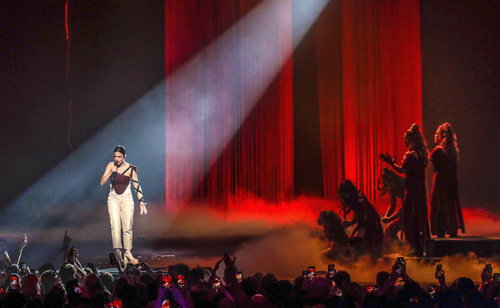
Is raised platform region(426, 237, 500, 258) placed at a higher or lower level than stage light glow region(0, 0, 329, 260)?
lower

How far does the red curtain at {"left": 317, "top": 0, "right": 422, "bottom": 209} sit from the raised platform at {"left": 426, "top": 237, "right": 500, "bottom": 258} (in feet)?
5.66

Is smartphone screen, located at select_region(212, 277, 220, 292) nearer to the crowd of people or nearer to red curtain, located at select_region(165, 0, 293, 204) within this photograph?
the crowd of people

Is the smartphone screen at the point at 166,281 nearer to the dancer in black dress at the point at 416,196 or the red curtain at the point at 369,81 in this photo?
the dancer in black dress at the point at 416,196

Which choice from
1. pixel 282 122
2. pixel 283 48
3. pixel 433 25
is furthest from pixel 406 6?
pixel 282 122

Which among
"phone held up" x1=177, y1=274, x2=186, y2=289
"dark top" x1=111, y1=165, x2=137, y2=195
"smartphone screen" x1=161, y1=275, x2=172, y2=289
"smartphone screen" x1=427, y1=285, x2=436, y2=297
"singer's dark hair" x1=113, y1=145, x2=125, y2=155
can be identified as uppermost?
"singer's dark hair" x1=113, y1=145, x2=125, y2=155

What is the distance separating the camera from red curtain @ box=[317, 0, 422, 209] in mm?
9812

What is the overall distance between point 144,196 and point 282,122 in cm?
267

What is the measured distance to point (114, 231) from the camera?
29.5 feet

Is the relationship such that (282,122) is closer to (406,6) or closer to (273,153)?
(273,153)

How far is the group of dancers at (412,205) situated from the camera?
873 centimetres

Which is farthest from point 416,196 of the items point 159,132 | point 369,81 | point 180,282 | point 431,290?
point 180,282

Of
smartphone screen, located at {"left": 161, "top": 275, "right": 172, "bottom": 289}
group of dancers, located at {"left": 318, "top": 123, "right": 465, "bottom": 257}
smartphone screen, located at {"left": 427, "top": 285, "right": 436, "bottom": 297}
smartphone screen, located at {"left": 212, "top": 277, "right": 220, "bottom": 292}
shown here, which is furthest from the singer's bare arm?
smartphone screen, located at {"left": 427, "top": 285, "right": 436, "bottom": 297}

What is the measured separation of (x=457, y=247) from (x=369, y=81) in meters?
3.10

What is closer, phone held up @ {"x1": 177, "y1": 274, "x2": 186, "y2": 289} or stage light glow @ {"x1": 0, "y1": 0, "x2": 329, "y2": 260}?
phone held up @ {"x1": 177, "y1": 274, "x2": 186, "y2": 289}
